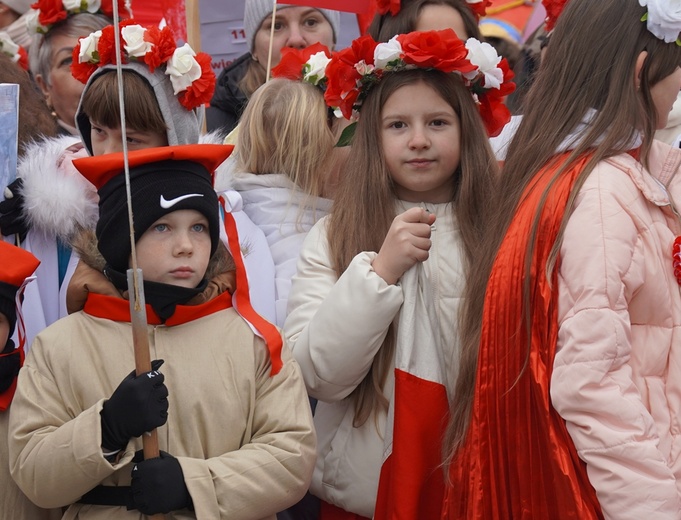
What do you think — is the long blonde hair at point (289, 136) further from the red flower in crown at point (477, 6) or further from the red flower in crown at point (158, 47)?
the red flower in crown at point (477, 6)

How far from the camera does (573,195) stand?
2.70 m

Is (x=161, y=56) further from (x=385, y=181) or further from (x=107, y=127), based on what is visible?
(x=385, y=181)

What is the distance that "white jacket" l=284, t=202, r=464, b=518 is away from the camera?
3.11 m

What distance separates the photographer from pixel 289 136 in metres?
4.05

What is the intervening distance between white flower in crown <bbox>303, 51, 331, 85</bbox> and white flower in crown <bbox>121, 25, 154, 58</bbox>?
68cm

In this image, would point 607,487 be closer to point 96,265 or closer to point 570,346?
point 570,346

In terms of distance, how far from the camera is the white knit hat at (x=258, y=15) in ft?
17.1

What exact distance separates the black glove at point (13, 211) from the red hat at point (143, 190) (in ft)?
1.65

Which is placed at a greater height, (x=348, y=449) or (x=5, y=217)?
(x=5, y=217)

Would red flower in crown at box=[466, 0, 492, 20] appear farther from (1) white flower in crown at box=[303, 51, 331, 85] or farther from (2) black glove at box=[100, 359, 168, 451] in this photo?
(2) black glove at box=[100, 359, 168, 451]

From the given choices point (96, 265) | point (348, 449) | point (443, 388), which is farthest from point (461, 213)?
point (96, 265)

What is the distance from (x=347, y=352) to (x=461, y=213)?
0.62 metres

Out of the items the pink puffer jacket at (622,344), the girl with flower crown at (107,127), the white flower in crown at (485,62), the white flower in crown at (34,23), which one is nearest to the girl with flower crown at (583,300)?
the pink puffer jacket at (622,344)

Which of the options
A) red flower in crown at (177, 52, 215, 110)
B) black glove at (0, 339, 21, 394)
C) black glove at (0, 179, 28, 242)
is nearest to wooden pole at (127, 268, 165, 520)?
black glove at (0, 339, 21, 394)
